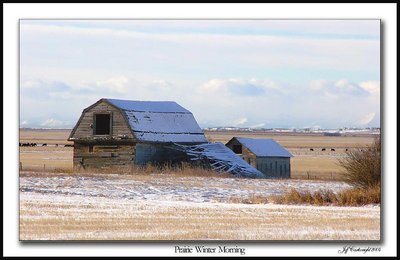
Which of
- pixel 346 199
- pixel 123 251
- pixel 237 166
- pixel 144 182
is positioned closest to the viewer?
pixel 123 251

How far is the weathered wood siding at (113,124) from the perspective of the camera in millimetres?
49719

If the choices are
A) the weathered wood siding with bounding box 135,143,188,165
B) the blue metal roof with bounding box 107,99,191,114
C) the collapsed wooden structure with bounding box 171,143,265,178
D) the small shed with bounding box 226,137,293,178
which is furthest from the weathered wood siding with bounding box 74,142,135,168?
the small shed with bounding box 226,137,293,178

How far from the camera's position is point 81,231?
18906 millimetres

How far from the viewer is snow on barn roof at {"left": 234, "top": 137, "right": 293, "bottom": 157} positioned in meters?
55.2

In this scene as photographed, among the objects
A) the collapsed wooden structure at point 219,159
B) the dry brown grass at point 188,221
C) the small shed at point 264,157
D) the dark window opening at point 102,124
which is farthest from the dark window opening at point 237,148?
the dry brown grass at point 188,221

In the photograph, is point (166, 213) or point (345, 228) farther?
point (166, 213)

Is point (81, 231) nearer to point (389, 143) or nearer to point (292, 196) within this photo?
point (389, 143)

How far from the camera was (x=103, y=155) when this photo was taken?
5000cm

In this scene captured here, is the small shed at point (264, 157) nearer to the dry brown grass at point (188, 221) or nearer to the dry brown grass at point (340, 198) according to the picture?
the dry brown grass at point (340, 198)

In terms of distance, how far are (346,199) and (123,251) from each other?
1283 cm

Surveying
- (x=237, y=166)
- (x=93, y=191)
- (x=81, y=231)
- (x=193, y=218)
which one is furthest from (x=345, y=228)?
(x=237, y=166)

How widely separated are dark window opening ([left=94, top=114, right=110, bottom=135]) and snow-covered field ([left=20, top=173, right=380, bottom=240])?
15.8 metres

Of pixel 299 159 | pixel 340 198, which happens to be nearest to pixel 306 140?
pixel 299 159

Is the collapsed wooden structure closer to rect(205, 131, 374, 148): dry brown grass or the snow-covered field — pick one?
the snow-covered field
